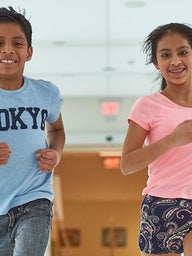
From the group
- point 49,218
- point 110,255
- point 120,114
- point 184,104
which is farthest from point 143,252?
point 110,255

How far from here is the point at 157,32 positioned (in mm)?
2400

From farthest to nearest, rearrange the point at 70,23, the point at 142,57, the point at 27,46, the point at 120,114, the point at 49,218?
the point at 120,114, the point at 142,57, the point at 70,23, the point at 27,46, the point at 49,218

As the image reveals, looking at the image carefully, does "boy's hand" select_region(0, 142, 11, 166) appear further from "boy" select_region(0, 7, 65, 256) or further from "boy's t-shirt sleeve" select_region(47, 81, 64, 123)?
"boy's t-shirt sleeve" select_region(47, 81, 64, 123)

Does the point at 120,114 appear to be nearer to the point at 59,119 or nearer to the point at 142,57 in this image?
the point at 142,57

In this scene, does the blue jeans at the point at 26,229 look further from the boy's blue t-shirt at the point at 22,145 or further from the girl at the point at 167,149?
the girl at the point at 167,149

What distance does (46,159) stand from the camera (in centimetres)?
223

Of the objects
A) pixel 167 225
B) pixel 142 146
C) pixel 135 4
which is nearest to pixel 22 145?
pixel 142 146

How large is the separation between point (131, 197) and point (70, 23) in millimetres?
7154

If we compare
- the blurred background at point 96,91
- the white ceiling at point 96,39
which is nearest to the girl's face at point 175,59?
the blurred background at point 96,91

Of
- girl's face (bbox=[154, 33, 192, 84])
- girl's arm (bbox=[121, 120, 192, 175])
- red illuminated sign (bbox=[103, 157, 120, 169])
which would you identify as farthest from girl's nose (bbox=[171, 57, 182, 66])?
red illuminated sign (bbox=[103, 157, 120, 169])

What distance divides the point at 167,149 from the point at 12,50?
0.60 meters

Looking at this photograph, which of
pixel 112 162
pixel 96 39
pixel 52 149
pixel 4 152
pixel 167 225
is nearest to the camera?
pixel 4 152

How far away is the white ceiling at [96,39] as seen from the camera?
5297 mm

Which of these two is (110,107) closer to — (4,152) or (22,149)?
(22,149)
